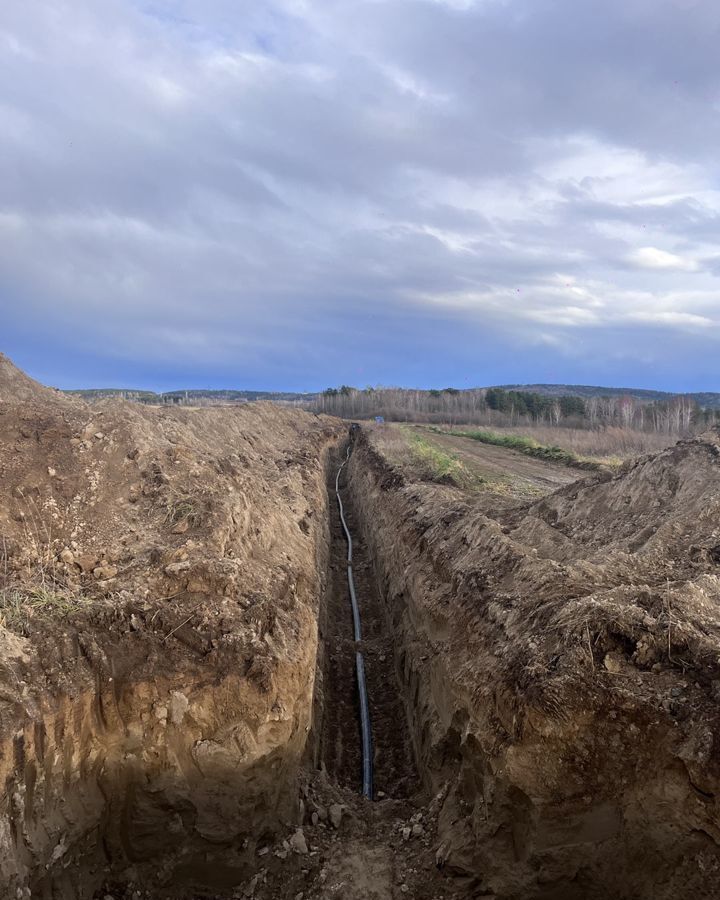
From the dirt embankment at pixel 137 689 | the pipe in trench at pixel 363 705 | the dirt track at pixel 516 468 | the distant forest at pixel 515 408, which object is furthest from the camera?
the distant forest at pixel 515 408

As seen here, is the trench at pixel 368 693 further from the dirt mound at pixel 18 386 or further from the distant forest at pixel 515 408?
the distant forest at pixel 515 408

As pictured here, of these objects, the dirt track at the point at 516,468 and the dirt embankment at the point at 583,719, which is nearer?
the dirt embankment at the point at 583,719

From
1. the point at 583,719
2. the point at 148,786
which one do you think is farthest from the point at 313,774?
the point at 583,719

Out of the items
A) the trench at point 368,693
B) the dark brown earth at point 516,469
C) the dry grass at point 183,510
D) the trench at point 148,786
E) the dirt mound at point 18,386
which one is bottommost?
the trench at point 368,693

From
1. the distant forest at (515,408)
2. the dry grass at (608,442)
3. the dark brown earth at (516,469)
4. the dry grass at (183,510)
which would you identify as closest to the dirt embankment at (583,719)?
the dry grass at (183,510)

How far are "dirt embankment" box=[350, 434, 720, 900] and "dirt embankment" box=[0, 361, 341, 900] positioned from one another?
7.02ft

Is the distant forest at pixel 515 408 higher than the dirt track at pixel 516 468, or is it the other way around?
the distant forest at pixel 515 408

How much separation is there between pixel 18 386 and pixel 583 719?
20.3m

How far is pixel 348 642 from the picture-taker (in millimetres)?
12000

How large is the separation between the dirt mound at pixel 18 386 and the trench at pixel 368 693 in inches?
467

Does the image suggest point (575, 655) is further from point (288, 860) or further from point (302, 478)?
point (302, 478)

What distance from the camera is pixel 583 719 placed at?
5.45m

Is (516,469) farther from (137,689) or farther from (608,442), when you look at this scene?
(137,689)

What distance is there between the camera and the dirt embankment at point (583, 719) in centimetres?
500
